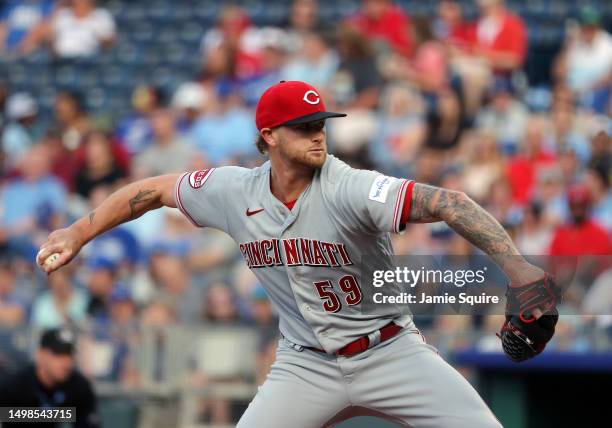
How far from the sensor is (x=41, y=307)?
872 centimetres

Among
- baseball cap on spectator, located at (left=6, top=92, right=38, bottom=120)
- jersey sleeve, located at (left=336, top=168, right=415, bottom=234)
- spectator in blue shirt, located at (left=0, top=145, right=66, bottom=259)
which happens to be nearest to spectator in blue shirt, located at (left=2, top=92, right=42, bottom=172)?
baseball cap on spectator, located at (left=6, top=92, right=38, bottom=120)

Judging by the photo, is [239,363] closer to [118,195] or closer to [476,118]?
[118,195]

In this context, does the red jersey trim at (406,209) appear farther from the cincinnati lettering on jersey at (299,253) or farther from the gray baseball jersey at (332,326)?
the cincinnati lettering on jersey at (299,253)

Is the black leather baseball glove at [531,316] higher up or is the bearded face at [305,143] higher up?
the bearded face at [305,143]

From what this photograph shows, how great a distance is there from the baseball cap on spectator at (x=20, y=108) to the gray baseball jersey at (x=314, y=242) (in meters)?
7.86

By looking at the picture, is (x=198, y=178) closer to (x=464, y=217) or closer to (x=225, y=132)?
(x=464, y=217)

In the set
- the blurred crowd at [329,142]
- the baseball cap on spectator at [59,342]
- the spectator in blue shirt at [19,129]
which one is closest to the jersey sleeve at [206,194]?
the baseball cap on spectator at [59,342]

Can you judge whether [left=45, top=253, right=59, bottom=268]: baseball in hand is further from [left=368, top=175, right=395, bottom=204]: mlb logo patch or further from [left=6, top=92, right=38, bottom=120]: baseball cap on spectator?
[left=6, top=92, right=38, bottom=120]: baseball cap on spectator

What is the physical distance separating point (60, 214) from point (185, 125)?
5.14ft

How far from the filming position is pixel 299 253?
4.34 meters

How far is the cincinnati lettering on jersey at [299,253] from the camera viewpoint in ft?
14.1

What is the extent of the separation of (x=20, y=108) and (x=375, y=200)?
8773 millimetres

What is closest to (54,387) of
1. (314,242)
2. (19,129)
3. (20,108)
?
(314,242)

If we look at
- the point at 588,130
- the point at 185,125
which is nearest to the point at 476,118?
the point at 588,130
